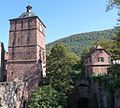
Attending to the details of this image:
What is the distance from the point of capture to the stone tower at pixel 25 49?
101 feet

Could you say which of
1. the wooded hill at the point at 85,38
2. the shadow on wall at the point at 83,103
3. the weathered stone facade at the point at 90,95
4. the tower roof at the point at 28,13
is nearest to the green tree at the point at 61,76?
the weathered stone facade at the point at 90,95

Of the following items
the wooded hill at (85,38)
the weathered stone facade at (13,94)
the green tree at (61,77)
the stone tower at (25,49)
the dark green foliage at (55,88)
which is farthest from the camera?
the wooded hill at (85,38)

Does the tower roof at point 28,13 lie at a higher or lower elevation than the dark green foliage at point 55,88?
higher

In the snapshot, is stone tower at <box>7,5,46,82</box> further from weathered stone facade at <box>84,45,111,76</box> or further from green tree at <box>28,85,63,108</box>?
weathered stone facade at <box>84,45,111,76</box>

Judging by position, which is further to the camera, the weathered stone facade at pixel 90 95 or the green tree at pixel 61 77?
the green tree at pixel 61 77

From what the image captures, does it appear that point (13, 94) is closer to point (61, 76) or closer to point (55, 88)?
point (55, 88)

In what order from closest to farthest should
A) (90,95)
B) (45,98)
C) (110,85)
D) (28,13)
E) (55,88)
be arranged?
1. (110,85)
2. (45,98)
3. (55,88)
4. (90,95)
5. (28,13)

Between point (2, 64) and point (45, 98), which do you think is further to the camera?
point (2, 64)

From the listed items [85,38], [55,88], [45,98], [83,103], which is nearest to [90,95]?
[83,103]

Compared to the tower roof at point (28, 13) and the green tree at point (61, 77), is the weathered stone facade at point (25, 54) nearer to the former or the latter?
the tower roof at point (28, 13)

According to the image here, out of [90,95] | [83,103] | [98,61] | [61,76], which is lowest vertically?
[83,103]

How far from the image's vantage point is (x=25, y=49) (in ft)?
104

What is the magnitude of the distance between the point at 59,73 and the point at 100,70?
29.9ft

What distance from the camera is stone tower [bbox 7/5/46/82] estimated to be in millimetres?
30859
